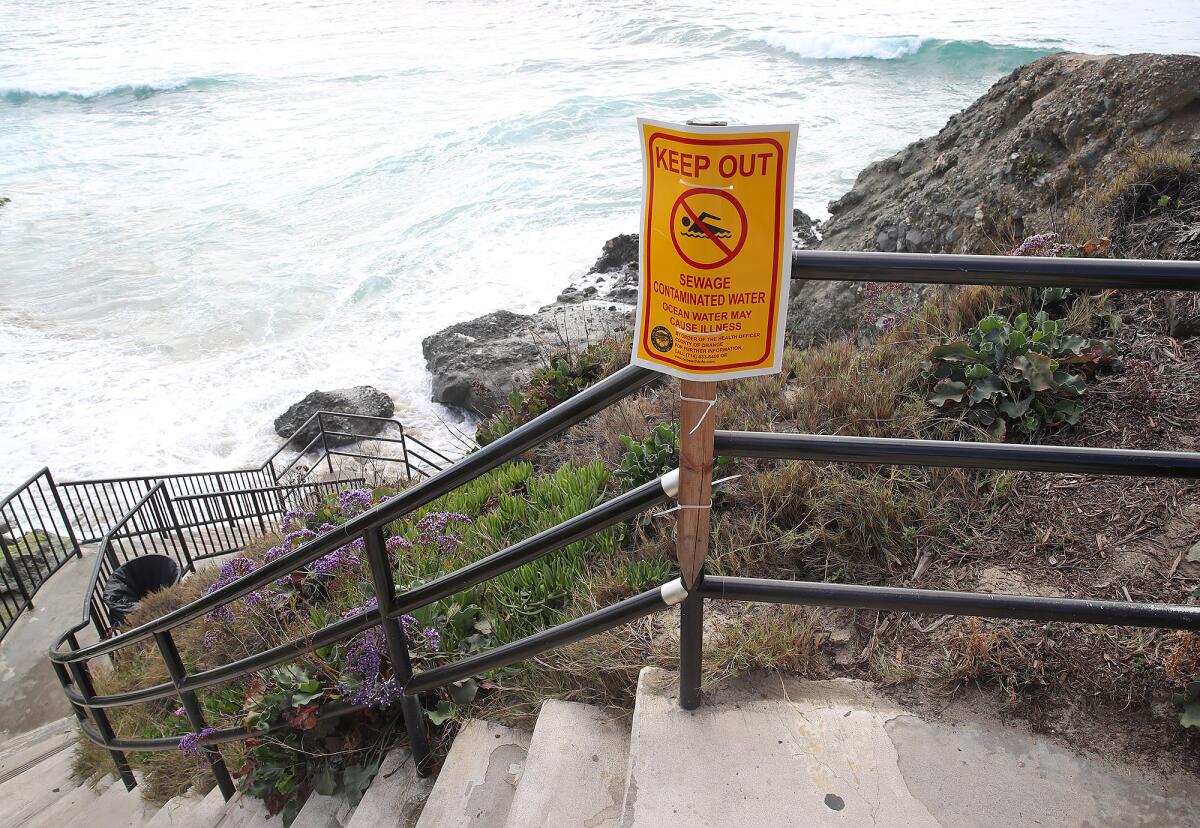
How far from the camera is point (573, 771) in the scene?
87.8 inches

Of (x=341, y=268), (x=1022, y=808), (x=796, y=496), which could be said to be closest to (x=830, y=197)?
(x=341, y=268)

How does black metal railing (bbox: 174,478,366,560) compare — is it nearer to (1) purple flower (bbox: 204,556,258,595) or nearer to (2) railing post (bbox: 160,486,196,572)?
(2) railing post (bbox: 160,486,196,572)

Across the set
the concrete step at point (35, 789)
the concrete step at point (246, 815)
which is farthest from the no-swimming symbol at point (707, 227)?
Result: the concrete step at point (35, 789)

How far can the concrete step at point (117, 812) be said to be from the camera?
4.25 meters

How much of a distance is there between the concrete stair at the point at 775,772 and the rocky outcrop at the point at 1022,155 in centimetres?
382

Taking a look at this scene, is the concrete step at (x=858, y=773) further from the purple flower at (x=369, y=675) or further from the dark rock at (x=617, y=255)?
the dark rock at (x=617, y=255)

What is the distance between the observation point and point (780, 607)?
252 cm

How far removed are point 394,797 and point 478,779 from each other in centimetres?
43

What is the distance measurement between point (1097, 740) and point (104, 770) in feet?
18.4

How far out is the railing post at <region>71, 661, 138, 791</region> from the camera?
414 centimetres

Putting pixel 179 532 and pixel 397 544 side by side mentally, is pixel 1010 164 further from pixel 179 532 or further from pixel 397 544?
pixel 179 532

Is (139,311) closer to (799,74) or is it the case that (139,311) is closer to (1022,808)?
(1022,808)

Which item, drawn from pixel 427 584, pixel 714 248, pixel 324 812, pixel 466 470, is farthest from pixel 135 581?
pixel 714 248

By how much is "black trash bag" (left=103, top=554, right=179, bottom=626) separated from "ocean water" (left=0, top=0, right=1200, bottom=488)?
549 centimetres
